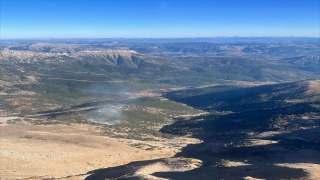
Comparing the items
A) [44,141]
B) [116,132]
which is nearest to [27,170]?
[44,141]

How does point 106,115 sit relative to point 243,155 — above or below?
below

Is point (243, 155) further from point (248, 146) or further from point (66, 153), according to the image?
point (66, 153)

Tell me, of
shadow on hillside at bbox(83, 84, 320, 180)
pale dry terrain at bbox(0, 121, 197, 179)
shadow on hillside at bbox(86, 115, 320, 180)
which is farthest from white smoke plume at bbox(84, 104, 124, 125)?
pale dry terrain at bbox(0, 121, 197, 179)

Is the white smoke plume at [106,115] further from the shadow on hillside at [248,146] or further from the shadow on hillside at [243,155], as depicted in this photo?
the shadow on hillside at [243,155]

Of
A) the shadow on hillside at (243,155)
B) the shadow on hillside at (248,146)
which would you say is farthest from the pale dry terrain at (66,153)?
the shadow on hillside at (248,146)

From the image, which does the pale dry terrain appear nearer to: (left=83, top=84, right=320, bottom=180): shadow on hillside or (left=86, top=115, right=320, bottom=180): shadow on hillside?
(left=86, top=115, right=320, bottom=180): shadow on hillside

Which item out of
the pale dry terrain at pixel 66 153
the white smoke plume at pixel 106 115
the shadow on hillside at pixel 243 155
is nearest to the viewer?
the shadow on hillside at pixel 243 155

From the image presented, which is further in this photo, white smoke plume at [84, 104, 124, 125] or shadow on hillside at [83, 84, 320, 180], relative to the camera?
white smoke plume at [84, 104, 124, 125]

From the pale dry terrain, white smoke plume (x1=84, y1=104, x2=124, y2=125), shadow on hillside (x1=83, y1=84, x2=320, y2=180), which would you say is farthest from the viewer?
white smoke plume (x1=84, y1=104, x2=124, y2=125)

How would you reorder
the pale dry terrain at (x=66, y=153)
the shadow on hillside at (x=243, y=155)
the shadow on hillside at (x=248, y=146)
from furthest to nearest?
the pale dry terrain at (x=66, y=153) → the shadow on hillside at (x=248, y=146) → the shadow on hillside at (x=243, y=155)

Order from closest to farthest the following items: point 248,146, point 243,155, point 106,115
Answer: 1. point 243,155
2. point 248,146
3. point 106,115

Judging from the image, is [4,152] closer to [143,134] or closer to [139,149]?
[139,149]

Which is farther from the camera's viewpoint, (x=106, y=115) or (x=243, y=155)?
(x=106, y=115)

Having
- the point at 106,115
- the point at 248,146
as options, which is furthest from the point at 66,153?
the point at 106,115
